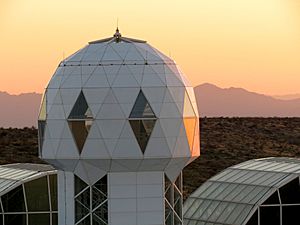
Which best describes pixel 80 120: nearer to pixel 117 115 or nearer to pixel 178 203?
pixel 117 115

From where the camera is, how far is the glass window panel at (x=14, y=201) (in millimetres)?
61531

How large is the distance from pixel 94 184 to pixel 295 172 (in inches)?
511

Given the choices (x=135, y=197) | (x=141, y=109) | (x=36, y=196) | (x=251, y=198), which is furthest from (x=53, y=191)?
(x=141, y=109)

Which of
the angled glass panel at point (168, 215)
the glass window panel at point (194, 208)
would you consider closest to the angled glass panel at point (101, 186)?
the angled glass panel at point (168, 215)

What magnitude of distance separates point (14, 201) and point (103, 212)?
15138mm

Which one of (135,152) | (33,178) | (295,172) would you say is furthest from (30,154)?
(135,152)

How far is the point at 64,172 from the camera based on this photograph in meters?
48.6

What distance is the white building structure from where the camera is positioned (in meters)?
46.5

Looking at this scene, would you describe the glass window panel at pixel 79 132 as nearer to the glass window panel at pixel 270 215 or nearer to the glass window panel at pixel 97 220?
the glass window panel at pixel 97 220

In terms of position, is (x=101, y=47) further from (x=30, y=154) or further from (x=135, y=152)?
(x=30, y=154)

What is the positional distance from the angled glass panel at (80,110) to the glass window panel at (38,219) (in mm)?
15565

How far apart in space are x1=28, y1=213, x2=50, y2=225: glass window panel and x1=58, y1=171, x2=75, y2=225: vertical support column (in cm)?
1236

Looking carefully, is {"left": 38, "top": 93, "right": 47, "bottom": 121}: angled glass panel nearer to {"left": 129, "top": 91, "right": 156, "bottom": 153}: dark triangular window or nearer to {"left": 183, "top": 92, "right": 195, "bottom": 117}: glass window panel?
{"left": 129, "top": 91, "right": 156, "bottom": 153}: dark triangular window

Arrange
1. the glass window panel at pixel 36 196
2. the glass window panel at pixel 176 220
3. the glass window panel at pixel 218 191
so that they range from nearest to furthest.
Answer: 1. the glass window panel at pixel 176 220
2. the glass window panel at pixel 218 191
3. the glass window panel at pixel 36 196
